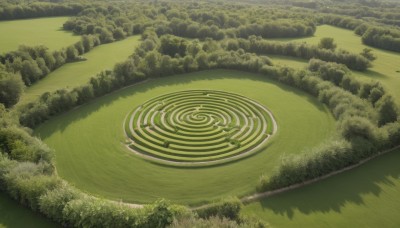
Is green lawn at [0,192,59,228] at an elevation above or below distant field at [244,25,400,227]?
above

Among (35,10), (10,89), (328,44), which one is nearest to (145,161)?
(10,89)

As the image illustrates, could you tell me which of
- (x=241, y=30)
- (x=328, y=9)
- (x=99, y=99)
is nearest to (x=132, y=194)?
(x=99, y=99)

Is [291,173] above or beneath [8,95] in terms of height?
above

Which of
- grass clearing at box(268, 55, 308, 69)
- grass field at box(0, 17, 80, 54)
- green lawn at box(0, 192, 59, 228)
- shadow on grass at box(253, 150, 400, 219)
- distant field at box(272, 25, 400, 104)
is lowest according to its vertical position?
grass field at box(0, 17, 80, 54)

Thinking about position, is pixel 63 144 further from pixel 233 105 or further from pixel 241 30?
pixel 241 30

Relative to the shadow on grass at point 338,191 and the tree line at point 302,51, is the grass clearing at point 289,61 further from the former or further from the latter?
the shadow on grass at point 338,191

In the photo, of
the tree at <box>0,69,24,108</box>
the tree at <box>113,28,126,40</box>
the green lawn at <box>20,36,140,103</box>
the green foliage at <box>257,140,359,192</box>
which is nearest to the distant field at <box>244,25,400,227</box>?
the green foliage at <box>257,140,359,192</box>

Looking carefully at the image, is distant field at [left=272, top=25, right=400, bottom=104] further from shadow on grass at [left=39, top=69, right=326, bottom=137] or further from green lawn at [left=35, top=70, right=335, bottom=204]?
green lawn at [left=35, top=70, right=335, bottom=204]
